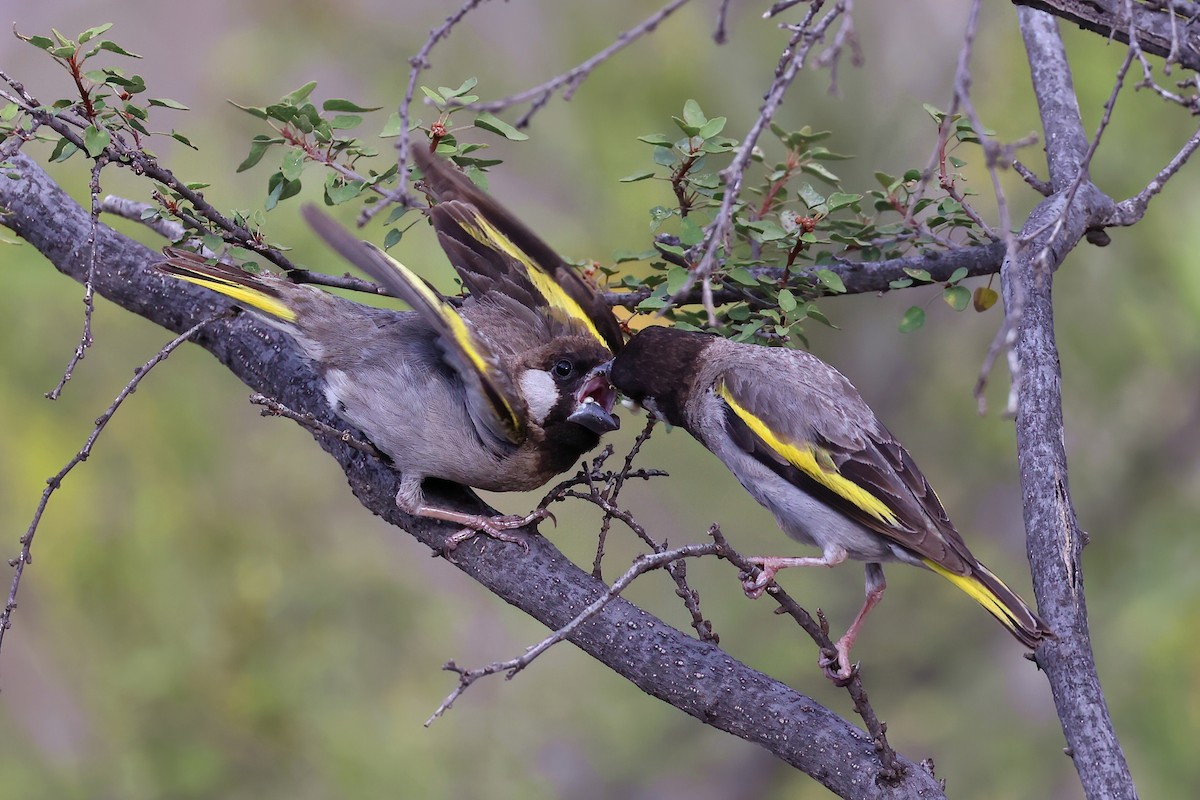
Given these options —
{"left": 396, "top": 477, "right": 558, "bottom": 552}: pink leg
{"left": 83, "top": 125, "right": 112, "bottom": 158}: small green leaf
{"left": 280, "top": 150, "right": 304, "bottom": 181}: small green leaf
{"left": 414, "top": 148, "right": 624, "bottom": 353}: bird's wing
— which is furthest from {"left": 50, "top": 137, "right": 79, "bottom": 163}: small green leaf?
{"left": 396, "top": 477, "right": 558, "bottom": 552}: pink leg

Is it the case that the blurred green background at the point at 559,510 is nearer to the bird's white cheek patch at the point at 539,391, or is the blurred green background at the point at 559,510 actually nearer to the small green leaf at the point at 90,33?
the bird's white cheek patch at the point at 539,391

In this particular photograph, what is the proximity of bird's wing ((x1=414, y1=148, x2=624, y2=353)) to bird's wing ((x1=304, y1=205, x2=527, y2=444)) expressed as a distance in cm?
30

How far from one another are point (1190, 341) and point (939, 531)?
349 cm

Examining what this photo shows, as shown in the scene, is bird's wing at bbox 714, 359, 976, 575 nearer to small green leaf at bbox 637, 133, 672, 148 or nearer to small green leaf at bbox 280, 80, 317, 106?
small green leaf at bbox 637, 133, 672, 148

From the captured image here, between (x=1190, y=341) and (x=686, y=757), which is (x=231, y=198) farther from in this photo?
(x=1190, y=341)

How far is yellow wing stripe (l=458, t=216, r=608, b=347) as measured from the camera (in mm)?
3914

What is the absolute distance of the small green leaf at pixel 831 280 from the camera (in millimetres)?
3443

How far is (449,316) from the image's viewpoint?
3377mm

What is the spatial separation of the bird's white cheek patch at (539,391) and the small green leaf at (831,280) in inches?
36.3

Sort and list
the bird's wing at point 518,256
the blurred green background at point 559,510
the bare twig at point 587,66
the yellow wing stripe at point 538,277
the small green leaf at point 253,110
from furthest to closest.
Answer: the blurred green background at point 559,510
the yellow wing stripe at point 538,277
the bird's wing at point 518,256
the small green leaf at point 253,110
the bare twig at point 587,66

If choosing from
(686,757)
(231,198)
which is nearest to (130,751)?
(231,198)

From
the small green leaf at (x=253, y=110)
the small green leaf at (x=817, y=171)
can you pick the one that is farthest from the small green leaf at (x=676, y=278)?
the small green leaf at (x=253, y=110)

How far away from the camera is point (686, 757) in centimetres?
761

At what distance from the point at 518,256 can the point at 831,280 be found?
1.09 m
